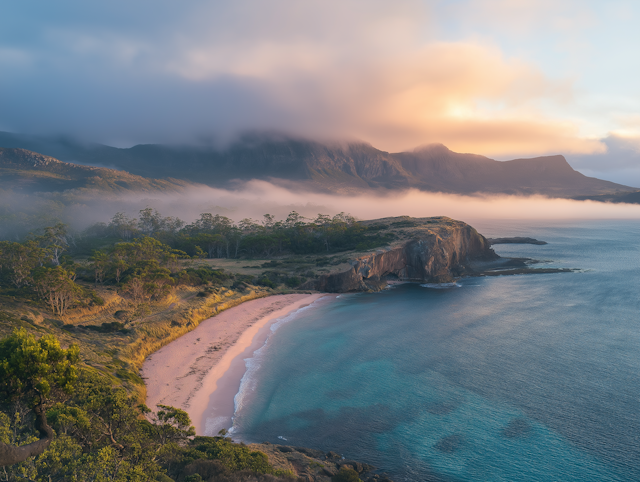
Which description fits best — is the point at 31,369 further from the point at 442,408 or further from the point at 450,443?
the point at 442,408

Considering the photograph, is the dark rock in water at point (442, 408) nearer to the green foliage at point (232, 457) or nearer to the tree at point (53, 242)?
the green foliage at point (232, 457)

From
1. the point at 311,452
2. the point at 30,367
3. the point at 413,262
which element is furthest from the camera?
the point at 413,262

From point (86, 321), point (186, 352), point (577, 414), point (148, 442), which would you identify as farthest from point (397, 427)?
point (86, 321)

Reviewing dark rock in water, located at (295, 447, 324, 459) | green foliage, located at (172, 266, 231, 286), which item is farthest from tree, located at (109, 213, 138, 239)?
dark rock in water, located at (295, 447, 324, 459)

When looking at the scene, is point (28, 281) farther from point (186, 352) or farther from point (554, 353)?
point (554, 353)

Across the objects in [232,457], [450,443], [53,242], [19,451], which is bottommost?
[450,443]

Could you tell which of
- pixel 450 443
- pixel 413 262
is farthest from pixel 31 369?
pixel 413 262
